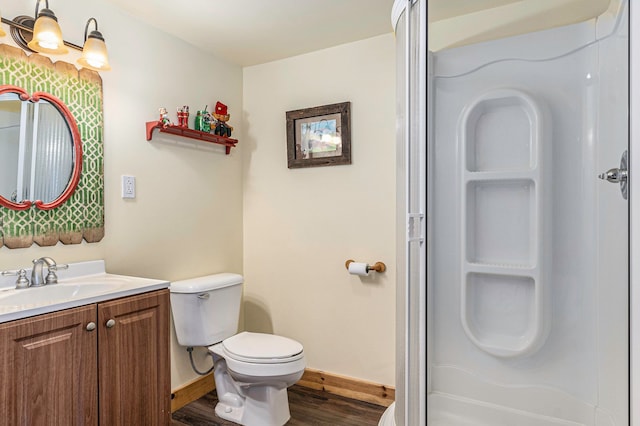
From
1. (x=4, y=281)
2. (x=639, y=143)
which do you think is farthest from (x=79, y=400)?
(x=639, y=143)

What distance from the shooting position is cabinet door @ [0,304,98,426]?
1.17 m

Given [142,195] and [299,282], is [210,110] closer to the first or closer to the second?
[142,195]

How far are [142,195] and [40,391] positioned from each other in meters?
1.09

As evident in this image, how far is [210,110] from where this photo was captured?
98.9 inches

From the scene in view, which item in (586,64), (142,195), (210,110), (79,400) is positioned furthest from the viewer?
(210,110)

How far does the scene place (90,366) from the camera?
1.37 meters

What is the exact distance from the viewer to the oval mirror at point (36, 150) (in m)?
1.57

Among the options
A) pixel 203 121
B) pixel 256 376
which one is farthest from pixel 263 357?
pixel 203 121

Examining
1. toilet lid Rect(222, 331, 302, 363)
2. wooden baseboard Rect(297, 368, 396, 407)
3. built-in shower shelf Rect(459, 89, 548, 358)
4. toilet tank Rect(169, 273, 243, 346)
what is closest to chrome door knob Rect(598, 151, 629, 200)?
built-in shower shelf Rect(459, 89, 548, 358)

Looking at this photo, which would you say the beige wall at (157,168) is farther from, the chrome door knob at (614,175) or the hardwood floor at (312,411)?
the chrome door knob at (614,175)

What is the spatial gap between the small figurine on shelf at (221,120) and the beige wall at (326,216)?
266mm

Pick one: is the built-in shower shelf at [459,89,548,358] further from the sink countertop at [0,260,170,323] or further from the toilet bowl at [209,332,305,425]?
the sink countertop at [0,260,170,323]

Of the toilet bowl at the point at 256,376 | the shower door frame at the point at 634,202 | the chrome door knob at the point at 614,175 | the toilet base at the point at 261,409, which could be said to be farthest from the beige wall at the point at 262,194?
the shower door frame at the point at 634,202

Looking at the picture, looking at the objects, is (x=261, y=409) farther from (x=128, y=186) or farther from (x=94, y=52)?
(x=94, y=52)
